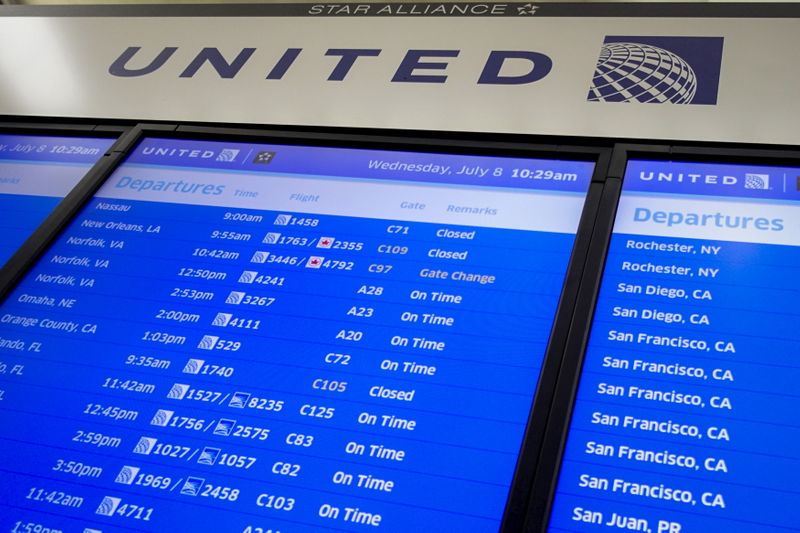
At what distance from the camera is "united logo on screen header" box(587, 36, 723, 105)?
2.14 m

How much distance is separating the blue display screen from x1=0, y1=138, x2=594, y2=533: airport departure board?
12 centimetres

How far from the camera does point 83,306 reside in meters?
1.98

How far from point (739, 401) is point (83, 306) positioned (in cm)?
137

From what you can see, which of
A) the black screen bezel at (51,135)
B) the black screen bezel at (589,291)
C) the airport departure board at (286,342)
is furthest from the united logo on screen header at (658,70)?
the black screen bezel at (51,135)

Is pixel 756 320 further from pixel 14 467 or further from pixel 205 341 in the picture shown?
pixel 14 467

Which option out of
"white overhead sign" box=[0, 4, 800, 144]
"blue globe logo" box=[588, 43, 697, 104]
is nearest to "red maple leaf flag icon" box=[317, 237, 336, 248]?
"white overhead sign" box=[0, 4, 800, 144]

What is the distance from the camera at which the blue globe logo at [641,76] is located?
2.15 metres

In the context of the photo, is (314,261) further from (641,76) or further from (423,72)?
(641,76)

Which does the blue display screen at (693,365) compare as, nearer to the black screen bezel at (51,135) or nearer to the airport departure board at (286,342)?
the airport departure board at (286,342)

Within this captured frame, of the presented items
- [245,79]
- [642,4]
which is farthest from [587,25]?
[245,79]

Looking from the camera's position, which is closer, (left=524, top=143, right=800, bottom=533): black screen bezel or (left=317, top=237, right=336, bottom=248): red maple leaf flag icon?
(left=524, top=143, right=800, bottom=533): black screen bezel

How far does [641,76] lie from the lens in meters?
2.21

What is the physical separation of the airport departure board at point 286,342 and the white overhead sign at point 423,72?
18 centimetres

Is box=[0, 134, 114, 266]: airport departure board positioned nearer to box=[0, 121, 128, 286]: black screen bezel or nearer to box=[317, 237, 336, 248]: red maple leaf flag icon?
box=[0, 121, 128, 286]: black screen bezel
